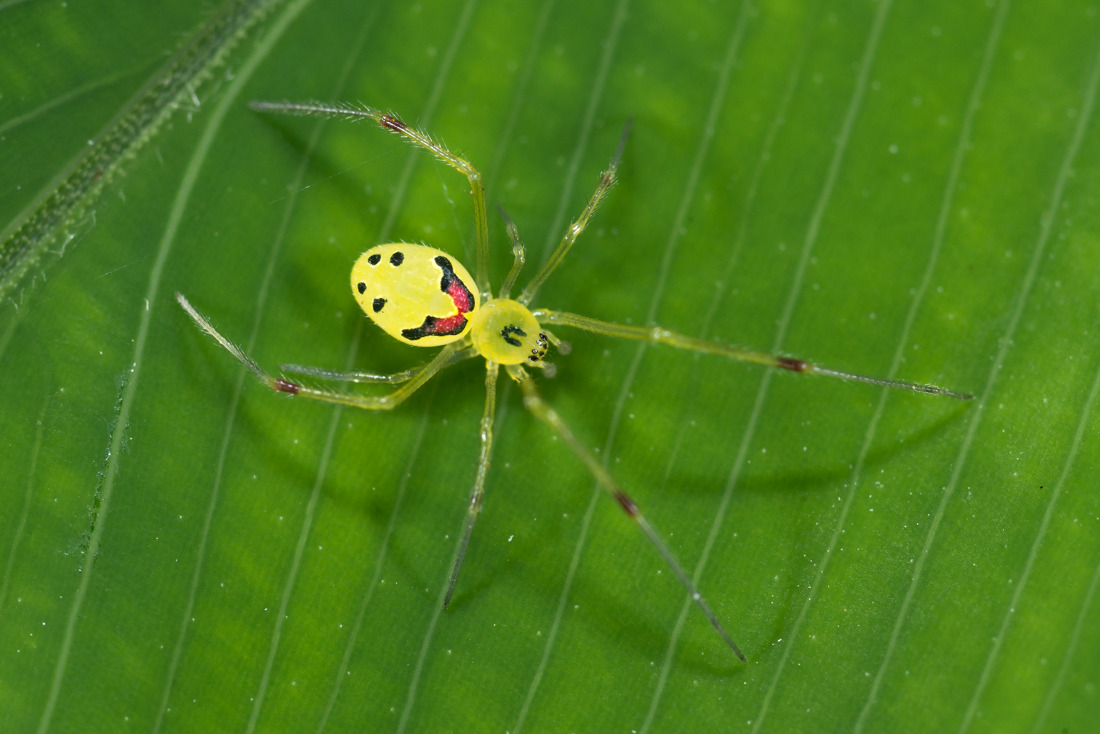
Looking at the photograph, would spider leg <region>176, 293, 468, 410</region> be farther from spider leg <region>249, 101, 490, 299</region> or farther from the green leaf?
spider leg <region>249, 101, 490, 299</region>

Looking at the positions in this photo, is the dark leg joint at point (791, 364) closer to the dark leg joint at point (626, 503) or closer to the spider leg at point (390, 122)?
the dark leg joint at point (626, 503)

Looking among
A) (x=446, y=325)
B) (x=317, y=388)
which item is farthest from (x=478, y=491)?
(x=317, y=388)

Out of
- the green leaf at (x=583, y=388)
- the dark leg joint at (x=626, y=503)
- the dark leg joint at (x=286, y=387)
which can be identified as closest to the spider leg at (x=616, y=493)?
the dark leg joint at (x=626, y=503)

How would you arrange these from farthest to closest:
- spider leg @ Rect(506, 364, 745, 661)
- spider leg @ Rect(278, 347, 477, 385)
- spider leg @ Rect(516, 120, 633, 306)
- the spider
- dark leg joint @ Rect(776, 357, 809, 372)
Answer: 1. spider leg @ Rect(516, 120, 633, 306)
2. spider leg @ Rect(278, 347, 477, 385)
3. the spider
4. dark leg joint @ Rect(776, 357, 809, 372)
5. spider leg @ Rect(506, 364, 745, 661)

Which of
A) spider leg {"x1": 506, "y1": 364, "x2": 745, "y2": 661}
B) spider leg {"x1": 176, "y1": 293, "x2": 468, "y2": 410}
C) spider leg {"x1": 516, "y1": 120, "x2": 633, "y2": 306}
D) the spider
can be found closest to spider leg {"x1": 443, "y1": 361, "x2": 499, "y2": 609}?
the spider

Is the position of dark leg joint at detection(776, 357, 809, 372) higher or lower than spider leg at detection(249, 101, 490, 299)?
lower

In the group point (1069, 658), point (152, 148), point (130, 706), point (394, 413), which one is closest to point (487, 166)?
point (394, 413)
